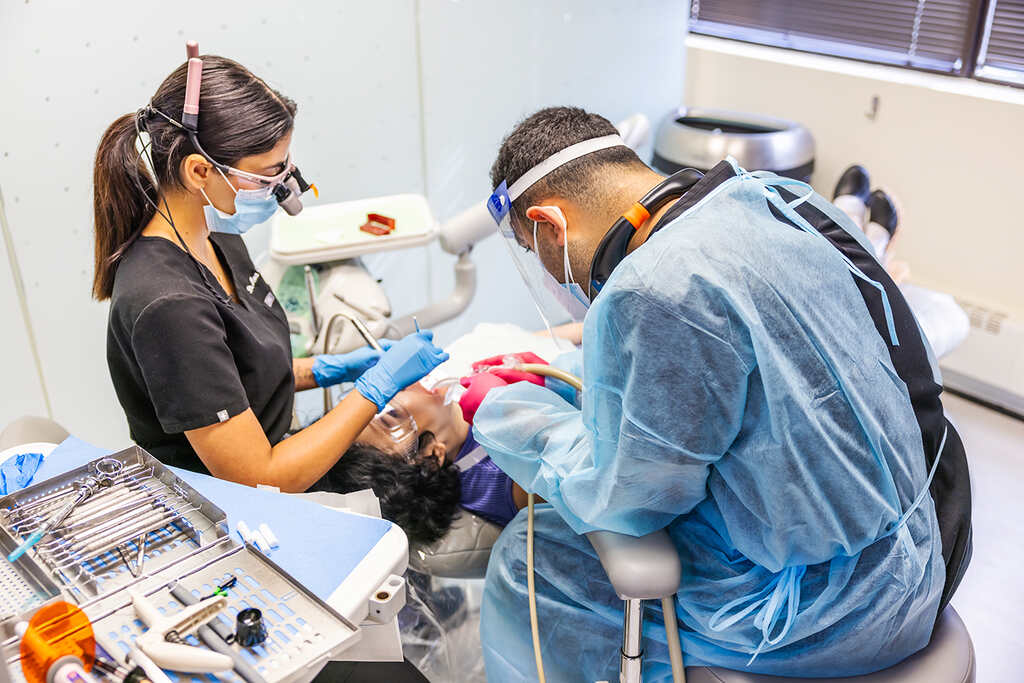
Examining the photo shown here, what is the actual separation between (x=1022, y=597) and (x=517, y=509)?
133cm

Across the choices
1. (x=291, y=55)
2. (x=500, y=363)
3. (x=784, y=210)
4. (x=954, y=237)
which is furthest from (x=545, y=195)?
(x=954, y=237)

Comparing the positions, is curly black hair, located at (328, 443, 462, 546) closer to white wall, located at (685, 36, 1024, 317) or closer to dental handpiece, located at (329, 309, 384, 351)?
dental handpiece, located at (329, 309, 384, 351)

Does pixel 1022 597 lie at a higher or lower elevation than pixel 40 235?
lower

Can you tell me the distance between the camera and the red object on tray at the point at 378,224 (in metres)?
2.19

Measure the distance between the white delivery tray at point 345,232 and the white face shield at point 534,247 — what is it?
669 mm

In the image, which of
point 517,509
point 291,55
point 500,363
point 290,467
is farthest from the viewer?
point 291,55

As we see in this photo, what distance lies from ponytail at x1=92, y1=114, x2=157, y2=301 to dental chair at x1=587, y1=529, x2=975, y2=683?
935mm

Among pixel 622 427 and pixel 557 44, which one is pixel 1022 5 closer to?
pixel 557 44

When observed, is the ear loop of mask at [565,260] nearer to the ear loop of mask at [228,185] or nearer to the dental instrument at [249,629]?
the ear loop of mask at [228,185]

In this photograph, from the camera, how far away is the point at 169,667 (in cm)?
95

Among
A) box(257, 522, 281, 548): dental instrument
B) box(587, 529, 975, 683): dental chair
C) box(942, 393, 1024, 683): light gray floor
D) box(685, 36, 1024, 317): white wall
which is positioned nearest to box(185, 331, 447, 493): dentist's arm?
box(257, 522, 281, 548): dental instrument

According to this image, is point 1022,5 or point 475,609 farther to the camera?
point 1022,5

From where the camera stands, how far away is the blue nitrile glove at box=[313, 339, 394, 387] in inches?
76.4

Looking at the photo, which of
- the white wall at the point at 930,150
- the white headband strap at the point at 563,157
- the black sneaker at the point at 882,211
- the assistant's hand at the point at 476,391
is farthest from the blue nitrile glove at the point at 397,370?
the white wall at the point at 930,150
